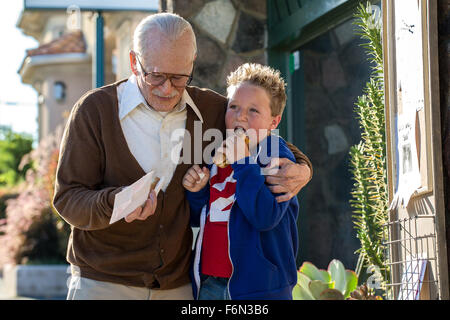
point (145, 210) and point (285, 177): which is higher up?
point (285, 177)

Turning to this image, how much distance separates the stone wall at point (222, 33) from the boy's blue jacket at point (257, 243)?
110 inches

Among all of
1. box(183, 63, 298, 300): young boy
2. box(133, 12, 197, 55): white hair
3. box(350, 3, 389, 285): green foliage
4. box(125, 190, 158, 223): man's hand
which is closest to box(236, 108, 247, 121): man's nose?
box(183, 63, 298, 300): young boy

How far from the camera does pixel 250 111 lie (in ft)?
9.97

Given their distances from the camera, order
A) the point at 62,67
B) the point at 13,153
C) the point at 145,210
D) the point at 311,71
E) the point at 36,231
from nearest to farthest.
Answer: the point at 145,210
the point at 311,71
the point at 36,231
the point at 62,67
the point at 13,153

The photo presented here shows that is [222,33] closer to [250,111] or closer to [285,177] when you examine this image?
[250,111]

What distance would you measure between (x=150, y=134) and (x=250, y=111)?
417 mm

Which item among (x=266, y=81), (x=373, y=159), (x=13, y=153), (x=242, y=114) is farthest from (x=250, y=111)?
(x=13, y=153)

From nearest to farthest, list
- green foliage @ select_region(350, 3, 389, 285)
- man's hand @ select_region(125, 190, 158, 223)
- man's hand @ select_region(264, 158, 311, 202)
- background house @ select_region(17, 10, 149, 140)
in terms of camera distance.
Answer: man's hand @ select_region(125, 190, 158, 223), man's hand @ select_region(264, 158, 311, 202), green foliage @ select_region(350, 3, 389, 285), background house @ select_region(17, 10, 149, 140)

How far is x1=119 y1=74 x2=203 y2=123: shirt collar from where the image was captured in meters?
2.98

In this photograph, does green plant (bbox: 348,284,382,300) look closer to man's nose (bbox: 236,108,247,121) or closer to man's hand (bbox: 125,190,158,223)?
man's nose (bbox: 236,108,247,121)

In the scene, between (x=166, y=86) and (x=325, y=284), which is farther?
(x=325, y=284)

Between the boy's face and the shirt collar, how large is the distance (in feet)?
0.48
